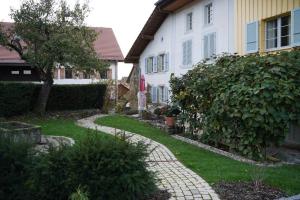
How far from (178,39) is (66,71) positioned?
41.6ft

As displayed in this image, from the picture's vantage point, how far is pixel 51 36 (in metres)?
19.7

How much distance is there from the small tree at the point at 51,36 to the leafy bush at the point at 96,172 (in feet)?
43.6

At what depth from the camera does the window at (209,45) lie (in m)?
18.2

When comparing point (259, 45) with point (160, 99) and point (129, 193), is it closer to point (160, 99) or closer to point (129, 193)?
point (129, 193)

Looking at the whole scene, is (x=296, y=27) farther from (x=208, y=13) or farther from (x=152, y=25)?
(x=152, y=25)

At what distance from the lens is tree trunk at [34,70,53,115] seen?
2130 cm

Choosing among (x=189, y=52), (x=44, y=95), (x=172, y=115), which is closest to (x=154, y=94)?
(x=189, y=52)

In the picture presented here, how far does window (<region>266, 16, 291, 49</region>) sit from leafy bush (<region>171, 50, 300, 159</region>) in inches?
119

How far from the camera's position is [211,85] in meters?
11.2

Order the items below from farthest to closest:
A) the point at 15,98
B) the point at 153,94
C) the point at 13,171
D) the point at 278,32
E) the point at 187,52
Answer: the point at 153,94
the point at 187,52
the point at 15,98
the point at 278,32
the point at 13,171

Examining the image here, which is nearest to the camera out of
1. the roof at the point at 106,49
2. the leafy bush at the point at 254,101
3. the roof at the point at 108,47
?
the leafy bush at the point at 254,101

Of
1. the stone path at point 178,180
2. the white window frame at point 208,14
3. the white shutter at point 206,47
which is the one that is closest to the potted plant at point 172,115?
the white shutter at point 206,47

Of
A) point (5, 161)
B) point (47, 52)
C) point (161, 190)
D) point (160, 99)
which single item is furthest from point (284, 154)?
point (160, 99)

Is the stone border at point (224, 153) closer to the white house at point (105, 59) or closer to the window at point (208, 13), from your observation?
the window at point (208, 13)
